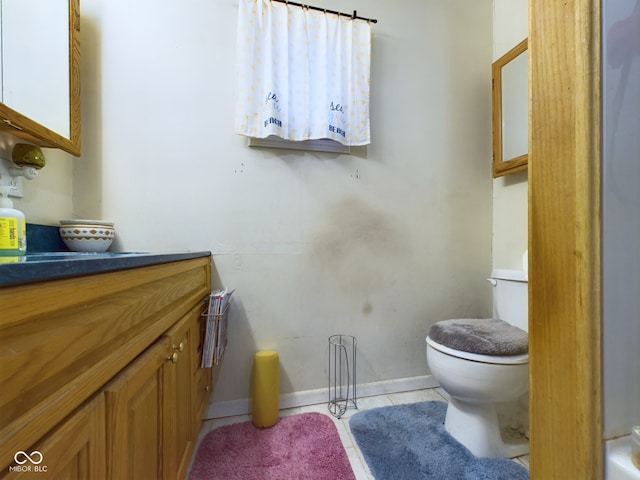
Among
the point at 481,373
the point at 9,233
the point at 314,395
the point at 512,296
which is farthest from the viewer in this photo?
the point at 314,395

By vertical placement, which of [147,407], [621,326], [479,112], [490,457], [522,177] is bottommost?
[490,457]

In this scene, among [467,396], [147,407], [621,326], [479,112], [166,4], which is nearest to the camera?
[621,326]

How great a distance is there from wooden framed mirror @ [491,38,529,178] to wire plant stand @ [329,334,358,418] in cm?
127

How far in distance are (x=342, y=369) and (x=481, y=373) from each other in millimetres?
688

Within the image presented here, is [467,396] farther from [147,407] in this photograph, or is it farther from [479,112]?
[479,112]

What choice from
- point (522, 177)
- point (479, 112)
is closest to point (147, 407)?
point (522, 177)

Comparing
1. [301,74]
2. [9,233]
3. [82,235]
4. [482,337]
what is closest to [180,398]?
[9,233]

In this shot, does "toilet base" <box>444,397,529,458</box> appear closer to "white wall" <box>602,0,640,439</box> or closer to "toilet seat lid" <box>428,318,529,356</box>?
"toilet seat lid" <box>428,318,529,356</box>

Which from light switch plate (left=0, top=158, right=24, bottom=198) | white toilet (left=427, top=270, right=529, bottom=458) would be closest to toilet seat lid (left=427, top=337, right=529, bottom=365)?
white toilet (left=427, top=270, right=529, bottom=458)

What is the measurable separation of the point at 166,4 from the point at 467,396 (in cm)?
213

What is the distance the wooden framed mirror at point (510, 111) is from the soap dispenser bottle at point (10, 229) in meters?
1.95

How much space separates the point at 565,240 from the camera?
0.98 ft

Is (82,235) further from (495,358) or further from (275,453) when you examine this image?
(495,358)

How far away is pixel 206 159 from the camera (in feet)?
4.11
